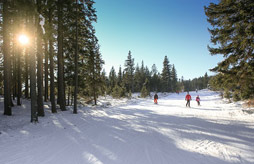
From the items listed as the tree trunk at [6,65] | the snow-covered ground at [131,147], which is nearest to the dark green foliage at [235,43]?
the snow-covered ground at [131,147]

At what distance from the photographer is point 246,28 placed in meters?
7.62

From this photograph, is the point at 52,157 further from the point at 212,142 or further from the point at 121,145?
the point at 212,142

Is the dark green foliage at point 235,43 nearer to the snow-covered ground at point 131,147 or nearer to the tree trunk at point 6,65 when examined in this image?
the snow-covered ground at point 131,147

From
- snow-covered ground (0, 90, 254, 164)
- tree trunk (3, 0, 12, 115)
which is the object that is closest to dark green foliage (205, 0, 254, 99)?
snow-covered ground (0, 90, 254, 164)

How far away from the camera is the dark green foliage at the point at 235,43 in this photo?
771cm

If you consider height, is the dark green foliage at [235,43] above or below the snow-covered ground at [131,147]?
above

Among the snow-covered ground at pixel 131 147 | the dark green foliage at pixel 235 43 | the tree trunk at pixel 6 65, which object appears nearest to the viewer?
the snow-covered ground at pixel 131 147

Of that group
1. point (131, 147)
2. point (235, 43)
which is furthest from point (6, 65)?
point (235, 43)

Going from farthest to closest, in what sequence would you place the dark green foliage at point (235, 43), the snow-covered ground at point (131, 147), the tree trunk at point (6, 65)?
1. the tree trunk at point (6, 65)
2. the dark green foliage at point (235, 43)
3. the snow-covered ground at point (131, 147)

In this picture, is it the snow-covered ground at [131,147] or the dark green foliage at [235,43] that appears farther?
the dark green foliage at [235,43]

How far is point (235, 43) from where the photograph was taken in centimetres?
849

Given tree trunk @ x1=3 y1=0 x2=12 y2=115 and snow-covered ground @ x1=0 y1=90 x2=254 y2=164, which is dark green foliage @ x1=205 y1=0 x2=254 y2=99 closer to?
snow-covered ground @ x1=0 y1=90 x2=254 y2=164

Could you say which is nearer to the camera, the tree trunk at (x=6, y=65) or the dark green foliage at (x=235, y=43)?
the dark green foliage at (x=235, y=43)

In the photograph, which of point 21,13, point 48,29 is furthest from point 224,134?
point 21,13
